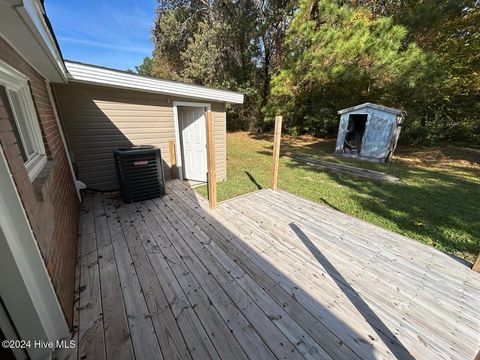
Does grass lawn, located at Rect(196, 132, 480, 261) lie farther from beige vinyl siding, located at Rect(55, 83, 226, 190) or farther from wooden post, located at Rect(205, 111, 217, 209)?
beige vinyl siding, located at Rect(55, 83, 226, 190)

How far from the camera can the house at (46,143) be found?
1132mm

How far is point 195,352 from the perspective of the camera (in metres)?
1.36

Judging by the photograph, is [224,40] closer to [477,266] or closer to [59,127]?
[59,127]

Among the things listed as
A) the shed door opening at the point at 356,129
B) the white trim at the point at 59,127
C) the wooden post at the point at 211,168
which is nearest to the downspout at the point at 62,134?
the white trim at the point at 59,127

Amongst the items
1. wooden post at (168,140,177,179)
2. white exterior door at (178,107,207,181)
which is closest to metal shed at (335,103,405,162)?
white exterior door at (178,107,207,181)

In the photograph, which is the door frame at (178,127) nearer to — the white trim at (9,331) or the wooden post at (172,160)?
the wooden post at (172,160)

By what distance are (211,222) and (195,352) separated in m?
1.79

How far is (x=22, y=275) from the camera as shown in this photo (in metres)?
1.12

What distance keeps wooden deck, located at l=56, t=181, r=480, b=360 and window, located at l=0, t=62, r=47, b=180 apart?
3.66ft

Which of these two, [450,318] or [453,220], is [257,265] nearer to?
[450,318]

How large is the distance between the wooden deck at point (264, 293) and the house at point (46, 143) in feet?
1.18

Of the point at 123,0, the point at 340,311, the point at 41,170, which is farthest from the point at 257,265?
the point at 123,0

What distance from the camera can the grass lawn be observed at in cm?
328

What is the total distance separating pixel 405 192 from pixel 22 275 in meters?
6.57
